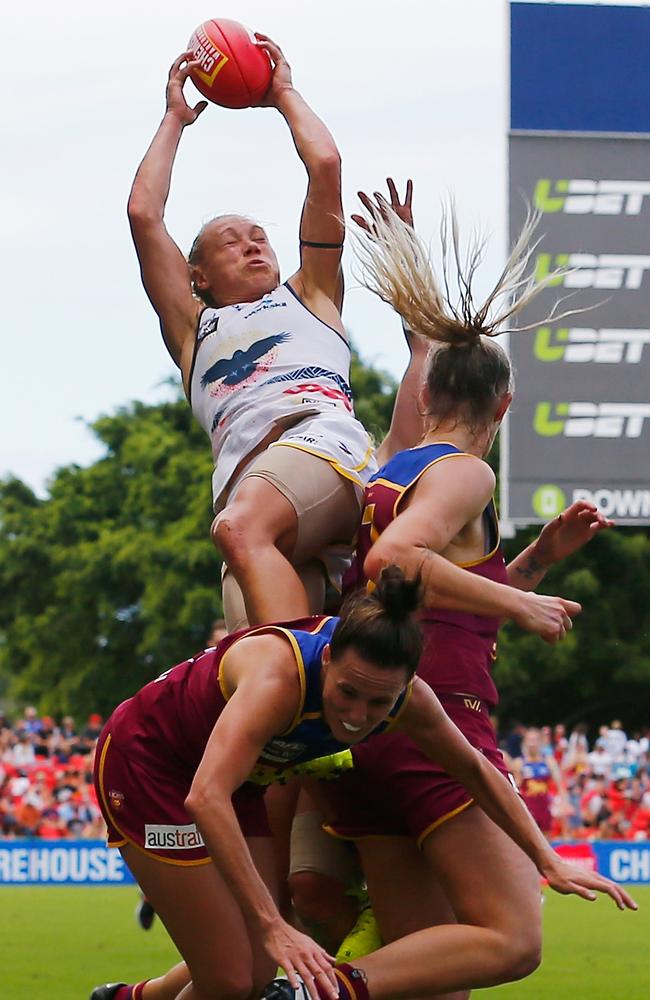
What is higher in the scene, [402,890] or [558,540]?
[558,540]

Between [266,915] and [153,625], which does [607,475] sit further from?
[153,625]

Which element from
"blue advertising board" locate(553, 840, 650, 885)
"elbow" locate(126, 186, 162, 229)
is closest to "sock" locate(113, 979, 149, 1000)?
"elbow" locate(126, 186, 162, 229)

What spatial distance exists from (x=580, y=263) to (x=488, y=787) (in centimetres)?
929

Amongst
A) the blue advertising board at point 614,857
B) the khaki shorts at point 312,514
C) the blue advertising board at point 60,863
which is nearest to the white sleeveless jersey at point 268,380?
the khaki shorts at point 312,514

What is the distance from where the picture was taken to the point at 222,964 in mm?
4883

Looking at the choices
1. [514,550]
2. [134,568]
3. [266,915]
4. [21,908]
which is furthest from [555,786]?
[134,568]

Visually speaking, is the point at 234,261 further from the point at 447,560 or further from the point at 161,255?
the point at 447,560

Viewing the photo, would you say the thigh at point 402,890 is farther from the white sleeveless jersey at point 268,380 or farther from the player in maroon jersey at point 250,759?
the white sleeveless jersey at point 268,380

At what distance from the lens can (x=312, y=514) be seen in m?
5.21

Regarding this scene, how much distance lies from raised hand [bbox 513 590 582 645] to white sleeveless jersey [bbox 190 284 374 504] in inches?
31.4

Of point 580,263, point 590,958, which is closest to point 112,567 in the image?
point 580,263

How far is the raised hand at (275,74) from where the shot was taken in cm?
597

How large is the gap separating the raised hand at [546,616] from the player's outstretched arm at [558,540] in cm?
52

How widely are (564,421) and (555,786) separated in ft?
26.6
